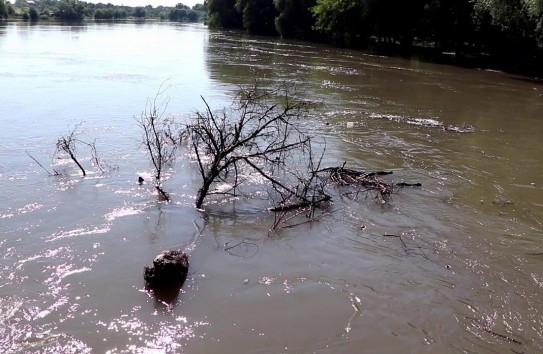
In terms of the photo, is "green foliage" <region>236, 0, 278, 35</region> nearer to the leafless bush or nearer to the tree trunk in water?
the leafless bush

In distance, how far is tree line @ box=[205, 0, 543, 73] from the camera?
105 feet

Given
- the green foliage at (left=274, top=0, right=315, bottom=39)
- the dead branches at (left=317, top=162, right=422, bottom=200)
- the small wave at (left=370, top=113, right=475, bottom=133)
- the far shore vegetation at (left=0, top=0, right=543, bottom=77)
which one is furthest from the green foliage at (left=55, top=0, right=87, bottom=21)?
the dead branches at (left=317, top=162, right=422, bottom=200)

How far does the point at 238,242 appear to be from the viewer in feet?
27.9

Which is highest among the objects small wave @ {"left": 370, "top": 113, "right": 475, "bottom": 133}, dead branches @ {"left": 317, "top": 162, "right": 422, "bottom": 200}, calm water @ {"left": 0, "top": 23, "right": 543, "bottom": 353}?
small wave @ {"left": 370, "top": 113, "right": 475, "bottom": 133}

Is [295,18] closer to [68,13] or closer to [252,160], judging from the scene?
[252,160]

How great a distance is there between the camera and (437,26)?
1615 inches

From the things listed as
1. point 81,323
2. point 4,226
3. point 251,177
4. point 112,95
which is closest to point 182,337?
point 81,323

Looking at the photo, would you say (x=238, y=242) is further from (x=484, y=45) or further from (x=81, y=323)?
(x=484, y=45)

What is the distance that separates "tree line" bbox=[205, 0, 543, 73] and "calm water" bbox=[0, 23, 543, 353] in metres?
18.6

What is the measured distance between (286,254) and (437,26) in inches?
1486

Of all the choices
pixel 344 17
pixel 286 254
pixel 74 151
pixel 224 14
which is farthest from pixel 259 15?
pixel 286 254

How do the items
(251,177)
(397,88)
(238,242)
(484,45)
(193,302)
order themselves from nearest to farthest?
(193,302) → (238,242) → (251,177) → (397,88) → (484,45)

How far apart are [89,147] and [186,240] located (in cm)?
640

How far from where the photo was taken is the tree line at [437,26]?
105ft
